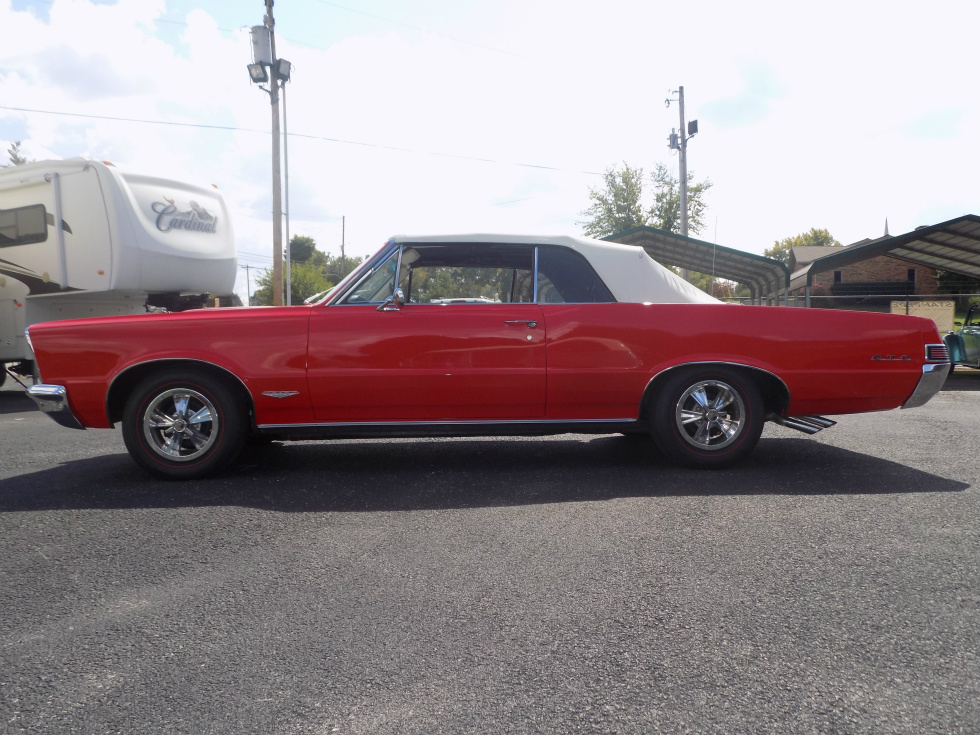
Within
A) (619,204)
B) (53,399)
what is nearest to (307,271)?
(619,204)

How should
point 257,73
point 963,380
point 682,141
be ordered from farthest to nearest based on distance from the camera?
point 682,141 < point 257,73 < point 963,380

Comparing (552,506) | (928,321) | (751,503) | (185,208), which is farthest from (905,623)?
(185,208)

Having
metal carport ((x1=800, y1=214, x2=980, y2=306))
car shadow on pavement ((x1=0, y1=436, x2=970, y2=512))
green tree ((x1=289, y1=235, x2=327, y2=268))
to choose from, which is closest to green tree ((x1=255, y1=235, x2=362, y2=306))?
green tree ((x1=289, y1=235, x2=327, y2=268))

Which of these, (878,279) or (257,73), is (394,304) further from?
(878,279)

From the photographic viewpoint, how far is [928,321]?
5191 millimetres

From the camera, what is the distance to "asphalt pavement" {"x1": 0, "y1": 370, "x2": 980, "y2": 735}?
2.12 meters

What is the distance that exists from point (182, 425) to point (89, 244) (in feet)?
22.0

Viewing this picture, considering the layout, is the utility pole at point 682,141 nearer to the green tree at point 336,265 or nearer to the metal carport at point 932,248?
the metal carport at point 932,248

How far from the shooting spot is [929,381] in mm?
5133

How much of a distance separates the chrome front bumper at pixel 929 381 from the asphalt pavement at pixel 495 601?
491 mm

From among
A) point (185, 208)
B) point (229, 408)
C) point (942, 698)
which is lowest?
point (942, 698)

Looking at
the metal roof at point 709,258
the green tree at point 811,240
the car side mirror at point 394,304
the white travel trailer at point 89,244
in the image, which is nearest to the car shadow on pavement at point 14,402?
the white travel trailer at point 89,244

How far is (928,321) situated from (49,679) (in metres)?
5.29

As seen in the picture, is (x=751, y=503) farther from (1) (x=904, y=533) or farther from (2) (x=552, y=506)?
(2) (x=552, y=506)
